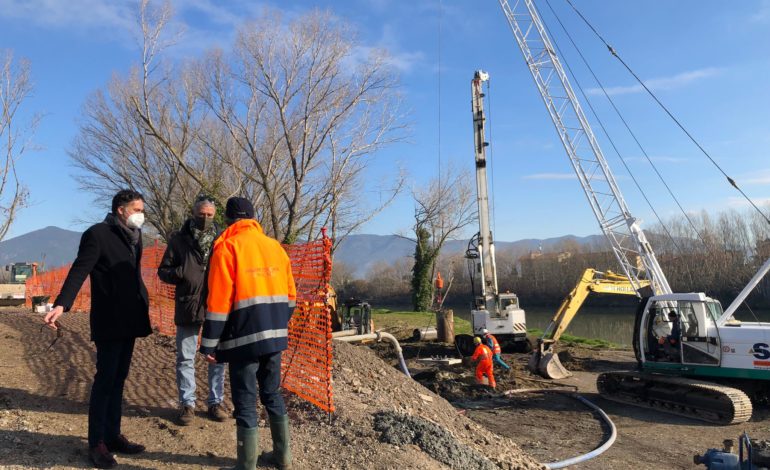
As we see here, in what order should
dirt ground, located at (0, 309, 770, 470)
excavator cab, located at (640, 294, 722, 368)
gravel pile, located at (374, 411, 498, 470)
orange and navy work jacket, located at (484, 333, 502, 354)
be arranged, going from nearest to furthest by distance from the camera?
dirt ground, located at (0, 309, 770, 470) < gravel pile, located at (374, 411, 498, 470) < excavator cab, located at (640, 294, 722, 368) < orange and navy work jacket, located at (484, 333, 502, 354)

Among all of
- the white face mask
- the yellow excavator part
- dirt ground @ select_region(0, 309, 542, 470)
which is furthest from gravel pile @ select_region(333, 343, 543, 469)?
the yellow excavator part

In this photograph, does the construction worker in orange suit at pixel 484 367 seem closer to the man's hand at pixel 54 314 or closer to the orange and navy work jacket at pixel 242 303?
the orange and navy work jacket at pixel 242 303

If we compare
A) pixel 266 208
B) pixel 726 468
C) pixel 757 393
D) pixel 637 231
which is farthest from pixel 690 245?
pixel 726 468

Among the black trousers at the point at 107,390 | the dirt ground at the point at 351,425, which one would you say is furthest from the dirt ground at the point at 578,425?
the black trousers at the point at 107,390

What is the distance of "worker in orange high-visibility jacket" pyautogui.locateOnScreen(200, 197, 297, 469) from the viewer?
360 centimetres

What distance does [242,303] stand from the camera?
11.9ft

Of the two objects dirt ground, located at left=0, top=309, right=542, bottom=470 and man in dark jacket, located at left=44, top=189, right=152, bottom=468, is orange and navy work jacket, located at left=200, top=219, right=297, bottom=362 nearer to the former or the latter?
man in dark jacket, located at left=44, top=189, right=152, bottom=468

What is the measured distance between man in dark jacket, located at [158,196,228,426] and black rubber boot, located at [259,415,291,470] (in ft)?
3.51

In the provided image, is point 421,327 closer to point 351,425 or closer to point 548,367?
point 548,367

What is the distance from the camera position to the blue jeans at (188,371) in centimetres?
471

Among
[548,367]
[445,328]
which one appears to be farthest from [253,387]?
[445,328]

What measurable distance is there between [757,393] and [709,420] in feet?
4.94

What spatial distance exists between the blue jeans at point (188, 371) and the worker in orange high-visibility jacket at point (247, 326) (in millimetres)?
1174

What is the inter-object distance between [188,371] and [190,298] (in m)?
0.57
